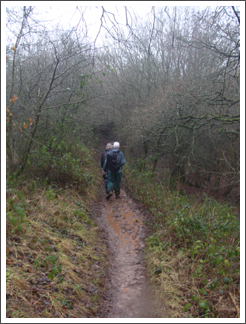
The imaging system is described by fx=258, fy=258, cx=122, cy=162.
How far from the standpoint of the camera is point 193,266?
4445 mm

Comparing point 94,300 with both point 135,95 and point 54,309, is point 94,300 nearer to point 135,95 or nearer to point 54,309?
point 54,309

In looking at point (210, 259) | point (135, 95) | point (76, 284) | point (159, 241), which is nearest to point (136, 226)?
point (159, 241)

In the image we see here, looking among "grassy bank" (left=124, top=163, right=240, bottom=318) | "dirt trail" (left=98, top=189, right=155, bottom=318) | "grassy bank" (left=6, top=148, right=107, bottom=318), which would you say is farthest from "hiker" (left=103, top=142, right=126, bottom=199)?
"grassy bank" (left=124, top=163, right=240, bottom=318)

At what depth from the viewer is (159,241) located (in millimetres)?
5621

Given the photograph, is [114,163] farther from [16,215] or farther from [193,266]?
[193,266]

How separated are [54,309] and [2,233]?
1.15 meters

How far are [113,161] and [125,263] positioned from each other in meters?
3.95

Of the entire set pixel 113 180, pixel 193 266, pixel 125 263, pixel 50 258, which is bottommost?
pixel 125 263

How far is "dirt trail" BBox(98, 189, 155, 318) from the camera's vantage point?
3.78 metres

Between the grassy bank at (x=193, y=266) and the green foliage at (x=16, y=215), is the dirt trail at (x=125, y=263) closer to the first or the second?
the grassy bank at (x=193, y=266)

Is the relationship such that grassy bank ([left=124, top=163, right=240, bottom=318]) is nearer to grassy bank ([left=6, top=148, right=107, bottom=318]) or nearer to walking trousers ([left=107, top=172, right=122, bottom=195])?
grassy bank ([left=6, top=148, right=107, bottom=318])

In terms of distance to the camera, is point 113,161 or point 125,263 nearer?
point 125,263

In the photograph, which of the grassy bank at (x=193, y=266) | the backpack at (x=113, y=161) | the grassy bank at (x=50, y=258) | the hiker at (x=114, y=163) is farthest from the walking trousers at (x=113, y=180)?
the grassy bank at (x=193, y=266)

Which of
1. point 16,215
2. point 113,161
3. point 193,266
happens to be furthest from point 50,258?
point 113,161
